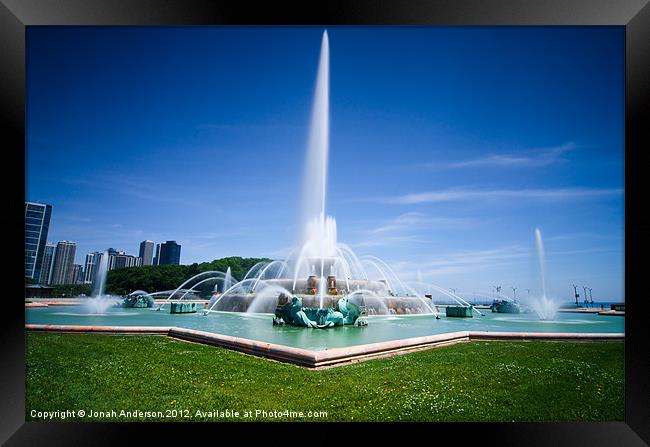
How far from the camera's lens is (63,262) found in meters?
13.0

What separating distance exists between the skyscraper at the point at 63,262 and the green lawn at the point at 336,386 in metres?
3.32

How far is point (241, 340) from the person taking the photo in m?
7.82

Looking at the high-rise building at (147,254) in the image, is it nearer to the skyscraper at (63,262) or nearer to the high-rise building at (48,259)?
the skyscraper at (63,262)

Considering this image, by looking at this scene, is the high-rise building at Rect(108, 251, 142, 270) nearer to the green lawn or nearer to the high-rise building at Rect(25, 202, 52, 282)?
the high-rise building at Rect(25, 202, 52, 282)

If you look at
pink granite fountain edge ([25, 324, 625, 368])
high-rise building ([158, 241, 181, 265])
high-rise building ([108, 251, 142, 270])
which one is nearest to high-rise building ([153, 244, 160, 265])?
high-rise building ([158, 241, 181, 265])

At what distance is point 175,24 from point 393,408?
650 cm

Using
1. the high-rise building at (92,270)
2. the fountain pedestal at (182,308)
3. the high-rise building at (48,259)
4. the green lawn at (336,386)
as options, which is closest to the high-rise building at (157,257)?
the high-rise building at (92,270)

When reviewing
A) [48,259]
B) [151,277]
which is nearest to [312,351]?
[48,259]

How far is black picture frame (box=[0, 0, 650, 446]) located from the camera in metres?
5.89

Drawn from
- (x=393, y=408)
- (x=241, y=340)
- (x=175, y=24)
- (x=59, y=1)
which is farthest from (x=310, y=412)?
(x=59, y=1)

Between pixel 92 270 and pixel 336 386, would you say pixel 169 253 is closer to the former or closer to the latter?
pixel 92 270

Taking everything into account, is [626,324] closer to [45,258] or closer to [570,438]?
[570,438]

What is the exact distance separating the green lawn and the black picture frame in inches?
8.9

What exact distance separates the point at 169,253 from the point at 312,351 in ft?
62.3
